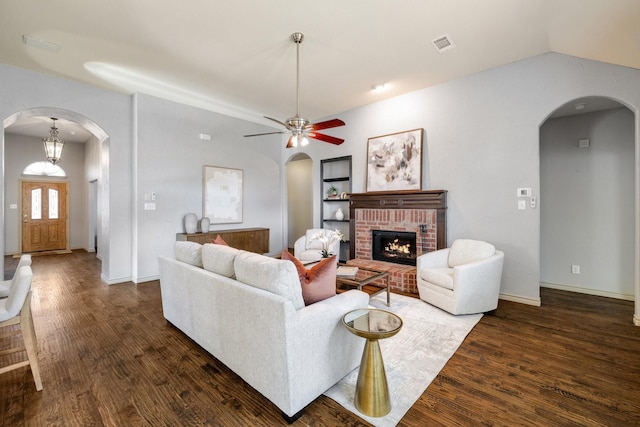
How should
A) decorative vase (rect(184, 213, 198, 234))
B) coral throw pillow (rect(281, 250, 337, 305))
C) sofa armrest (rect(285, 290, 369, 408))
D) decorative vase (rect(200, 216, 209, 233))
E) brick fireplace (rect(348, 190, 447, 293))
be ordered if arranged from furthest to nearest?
decorative vase (rect(200, 216, 209, 233)) < decorative vase (rect(184, 213, 198, 234)) < brick fireplace (rect(348, 190, 447, 293)) < coral throw pillow (rect(281, 250, 337, 305)) < sofa armrest (rect(285, 290, 369, 408))

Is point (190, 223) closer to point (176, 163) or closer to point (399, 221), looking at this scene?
point (176, 163)

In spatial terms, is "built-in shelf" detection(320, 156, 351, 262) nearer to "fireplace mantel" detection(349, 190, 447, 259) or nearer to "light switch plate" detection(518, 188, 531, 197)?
"fireplace mantel" detection(349, 190, 447, 259)

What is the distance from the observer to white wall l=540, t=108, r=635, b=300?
3717 mm

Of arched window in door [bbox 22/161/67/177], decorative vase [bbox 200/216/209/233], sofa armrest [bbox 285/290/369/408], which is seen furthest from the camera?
arched window in door [bbox 22/161/67/177]

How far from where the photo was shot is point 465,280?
10.1 feet

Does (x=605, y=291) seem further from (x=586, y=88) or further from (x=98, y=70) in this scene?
(x=98, y=70)

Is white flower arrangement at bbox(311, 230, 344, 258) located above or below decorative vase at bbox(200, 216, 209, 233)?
below

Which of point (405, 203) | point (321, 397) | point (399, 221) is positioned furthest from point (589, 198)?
point (321, 397)

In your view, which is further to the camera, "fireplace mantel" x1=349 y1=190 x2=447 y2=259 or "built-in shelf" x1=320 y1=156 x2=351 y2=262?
"built-in shelf" x1=320 y1=156 x2=351 y2=262

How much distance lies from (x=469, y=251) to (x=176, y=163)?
5.01 meters

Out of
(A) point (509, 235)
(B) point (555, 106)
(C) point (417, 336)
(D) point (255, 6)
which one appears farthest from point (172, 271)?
(B) point (555, 106)

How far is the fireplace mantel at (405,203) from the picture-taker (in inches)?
168

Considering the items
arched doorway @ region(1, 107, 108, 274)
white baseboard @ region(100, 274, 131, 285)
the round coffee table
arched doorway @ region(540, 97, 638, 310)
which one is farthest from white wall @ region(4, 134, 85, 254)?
arched doorway @ region(540, 97, 638, 310)

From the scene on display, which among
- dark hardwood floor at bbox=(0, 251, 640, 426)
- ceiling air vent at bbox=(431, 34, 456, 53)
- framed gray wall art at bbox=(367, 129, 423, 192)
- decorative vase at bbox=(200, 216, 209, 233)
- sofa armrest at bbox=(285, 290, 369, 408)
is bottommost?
dark hardwood floor at bbox=(0, 251, 640, 426)
